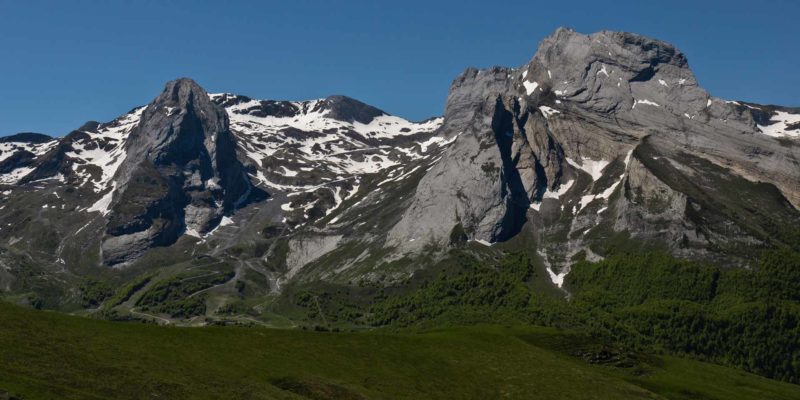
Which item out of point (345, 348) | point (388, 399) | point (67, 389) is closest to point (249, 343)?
point (345, 348)

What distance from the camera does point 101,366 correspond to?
4530 inches

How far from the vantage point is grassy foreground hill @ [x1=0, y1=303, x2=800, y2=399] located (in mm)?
108438

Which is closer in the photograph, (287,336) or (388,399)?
(388,399)

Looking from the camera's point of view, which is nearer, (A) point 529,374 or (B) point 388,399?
(B) point 388,399

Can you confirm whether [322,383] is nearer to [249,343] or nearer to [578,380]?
[249,343]

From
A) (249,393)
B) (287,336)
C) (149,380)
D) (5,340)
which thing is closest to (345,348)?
(287,336)

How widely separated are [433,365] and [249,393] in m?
60.9

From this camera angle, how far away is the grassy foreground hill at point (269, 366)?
356 feet

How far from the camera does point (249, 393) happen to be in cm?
11950

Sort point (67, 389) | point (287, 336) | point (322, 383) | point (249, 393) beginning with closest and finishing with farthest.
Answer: point (67, 389) < point (249, 393) < point (322, 383) < point (287, 336)

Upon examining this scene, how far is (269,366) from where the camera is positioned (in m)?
143

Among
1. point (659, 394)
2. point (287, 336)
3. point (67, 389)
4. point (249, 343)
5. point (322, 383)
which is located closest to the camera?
point (67, 389)

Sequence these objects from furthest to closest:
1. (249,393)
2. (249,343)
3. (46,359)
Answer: (249,343)
(249,393)
(46,359)

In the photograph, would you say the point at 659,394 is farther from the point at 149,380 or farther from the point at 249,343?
the point at 149,380
